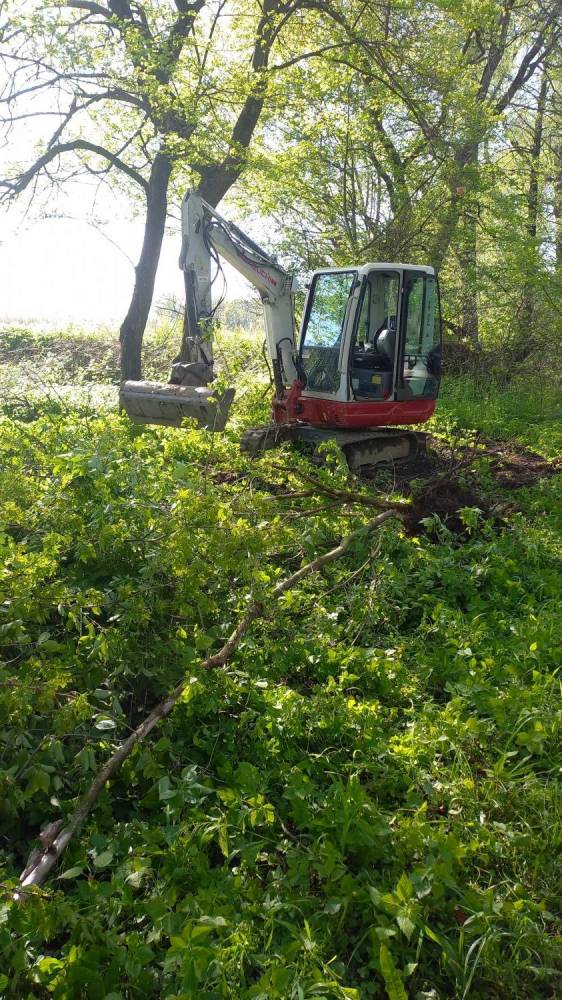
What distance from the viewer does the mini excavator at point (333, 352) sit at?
28.8 feet

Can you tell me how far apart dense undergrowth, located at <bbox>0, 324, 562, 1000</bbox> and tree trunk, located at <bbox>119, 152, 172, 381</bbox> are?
34.8 ft

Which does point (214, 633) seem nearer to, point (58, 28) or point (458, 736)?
point (458, 736)

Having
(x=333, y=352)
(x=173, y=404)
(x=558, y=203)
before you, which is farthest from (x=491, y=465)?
(x=558, y=203)

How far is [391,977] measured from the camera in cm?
233

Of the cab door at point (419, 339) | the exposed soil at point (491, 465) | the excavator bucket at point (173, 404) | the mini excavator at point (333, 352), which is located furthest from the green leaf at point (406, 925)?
the cab door at point (419, 339)

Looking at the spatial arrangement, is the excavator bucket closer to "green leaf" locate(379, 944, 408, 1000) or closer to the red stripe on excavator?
the red stripe on excavator

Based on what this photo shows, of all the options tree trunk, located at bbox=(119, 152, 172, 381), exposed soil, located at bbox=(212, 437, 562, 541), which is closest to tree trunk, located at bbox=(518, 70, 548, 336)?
exposed soil, located at bbox=(212, 437, 562, 541)

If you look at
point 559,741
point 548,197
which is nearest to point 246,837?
point 559,741

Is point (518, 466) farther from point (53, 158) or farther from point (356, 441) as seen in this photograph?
point (53, 158)

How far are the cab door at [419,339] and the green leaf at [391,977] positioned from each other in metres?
7.35

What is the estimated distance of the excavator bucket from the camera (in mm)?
8234

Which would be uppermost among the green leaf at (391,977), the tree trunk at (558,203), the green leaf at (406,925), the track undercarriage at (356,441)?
the tree trunk at (558,203)

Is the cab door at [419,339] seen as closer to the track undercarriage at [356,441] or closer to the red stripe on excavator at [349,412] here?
the red stripe on excavator at [349,412]

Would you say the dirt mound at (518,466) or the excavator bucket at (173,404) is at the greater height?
the excavator bucket at (173,404)
